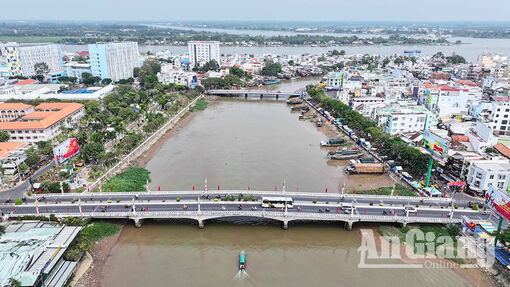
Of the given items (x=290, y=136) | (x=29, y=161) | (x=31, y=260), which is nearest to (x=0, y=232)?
(x=31, y=260)

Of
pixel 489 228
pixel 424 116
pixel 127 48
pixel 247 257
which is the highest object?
pixel 127 48

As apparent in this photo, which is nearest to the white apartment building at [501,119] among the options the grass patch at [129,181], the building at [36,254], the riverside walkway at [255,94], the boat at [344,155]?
the boat at [344,155]

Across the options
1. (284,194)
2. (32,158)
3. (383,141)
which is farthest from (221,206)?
(383,141)

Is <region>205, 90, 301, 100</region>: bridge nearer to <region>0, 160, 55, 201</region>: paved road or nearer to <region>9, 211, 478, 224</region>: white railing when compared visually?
<region>0, 160, 55, 201</region>: paved road

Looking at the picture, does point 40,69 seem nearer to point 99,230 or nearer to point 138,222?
point 99,230

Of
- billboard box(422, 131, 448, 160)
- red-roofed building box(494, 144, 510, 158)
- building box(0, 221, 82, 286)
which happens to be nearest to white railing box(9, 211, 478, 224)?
building box(0, 221, 82, 286)

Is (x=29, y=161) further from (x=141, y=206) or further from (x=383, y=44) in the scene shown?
(x=383, y=44)
